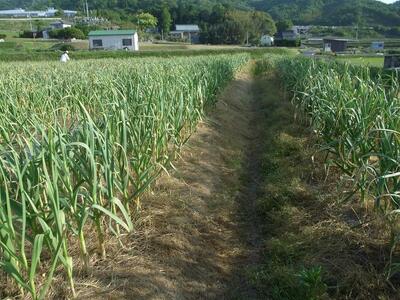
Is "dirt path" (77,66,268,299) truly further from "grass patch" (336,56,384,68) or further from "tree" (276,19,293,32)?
"tree" (276,19,293,32)

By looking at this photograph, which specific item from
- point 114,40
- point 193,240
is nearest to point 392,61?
point 193,240

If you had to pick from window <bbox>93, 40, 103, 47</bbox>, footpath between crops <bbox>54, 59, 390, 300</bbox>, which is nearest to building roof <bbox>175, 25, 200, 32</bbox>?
window <bbox>93, 40, 103, 47</bbox>

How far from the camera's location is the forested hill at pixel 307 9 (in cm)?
9725

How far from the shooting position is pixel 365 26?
92.8 m

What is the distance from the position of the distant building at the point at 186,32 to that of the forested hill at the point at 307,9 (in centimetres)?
980

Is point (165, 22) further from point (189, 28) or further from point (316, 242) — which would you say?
point (316, 242)

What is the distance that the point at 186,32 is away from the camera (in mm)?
87750

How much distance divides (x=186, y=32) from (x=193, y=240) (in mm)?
88502

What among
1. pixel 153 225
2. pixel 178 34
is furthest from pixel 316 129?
pixel 178 34

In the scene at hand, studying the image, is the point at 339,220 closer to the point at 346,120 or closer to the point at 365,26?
the point at 346,120

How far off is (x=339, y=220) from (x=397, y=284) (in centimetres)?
97

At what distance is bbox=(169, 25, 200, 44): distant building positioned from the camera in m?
83.4

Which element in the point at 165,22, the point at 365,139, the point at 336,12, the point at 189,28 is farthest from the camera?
the point at 336,12

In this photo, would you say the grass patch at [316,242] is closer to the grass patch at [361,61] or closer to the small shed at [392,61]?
the grass patch at [361,61]
